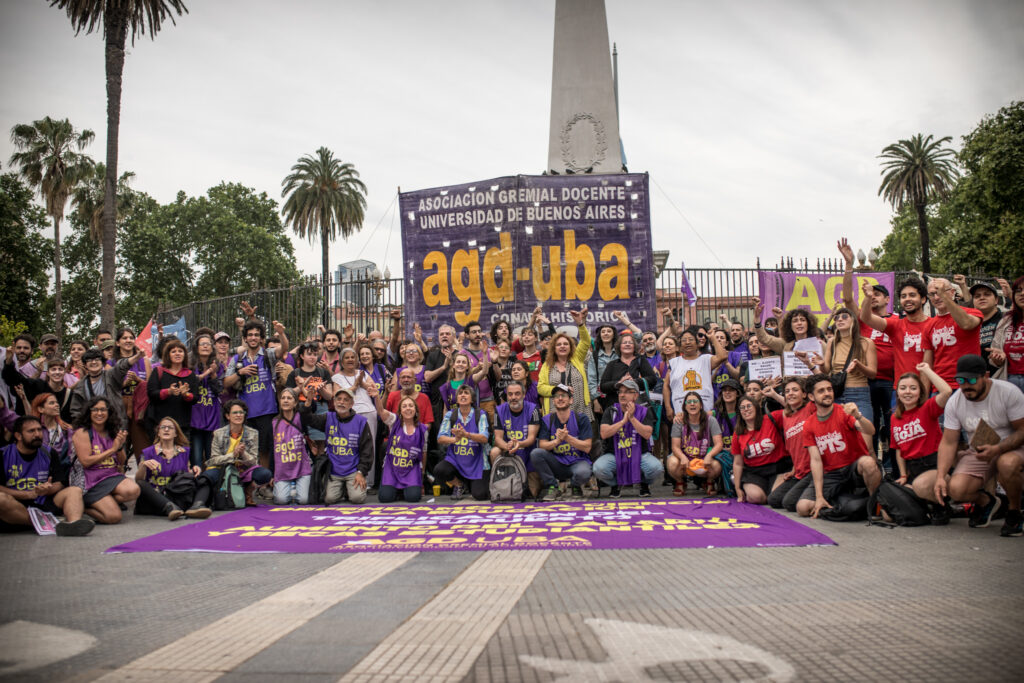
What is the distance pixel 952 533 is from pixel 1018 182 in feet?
89.7

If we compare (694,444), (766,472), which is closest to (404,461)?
(694,444)

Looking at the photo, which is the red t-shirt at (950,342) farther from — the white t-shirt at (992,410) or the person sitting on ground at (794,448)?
the person sitting on ground at (794,448)

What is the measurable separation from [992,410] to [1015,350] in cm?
88

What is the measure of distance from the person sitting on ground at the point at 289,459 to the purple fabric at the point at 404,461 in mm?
931

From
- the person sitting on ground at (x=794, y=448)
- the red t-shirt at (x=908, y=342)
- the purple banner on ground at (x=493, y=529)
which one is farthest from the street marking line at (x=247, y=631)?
the red t-shirt at (x=908, y=342)

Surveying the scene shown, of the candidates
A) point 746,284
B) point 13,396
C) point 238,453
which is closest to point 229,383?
point 238,453

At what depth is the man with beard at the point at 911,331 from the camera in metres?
7.14

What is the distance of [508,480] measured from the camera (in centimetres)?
852

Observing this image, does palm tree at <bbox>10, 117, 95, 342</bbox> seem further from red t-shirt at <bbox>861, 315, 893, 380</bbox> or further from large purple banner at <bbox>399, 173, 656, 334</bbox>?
red t-shirt at <bbox>861, 315, 893, 380</bbox>

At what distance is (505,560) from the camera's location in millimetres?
5199

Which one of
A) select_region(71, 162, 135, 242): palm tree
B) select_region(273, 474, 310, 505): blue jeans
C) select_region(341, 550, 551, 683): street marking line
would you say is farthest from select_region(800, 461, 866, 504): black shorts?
select_region(71, 162, 135, 242): palm tree

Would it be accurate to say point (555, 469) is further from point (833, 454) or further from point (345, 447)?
point (833, 454)

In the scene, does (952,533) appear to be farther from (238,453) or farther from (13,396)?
(13,396)

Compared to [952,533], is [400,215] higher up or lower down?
higher up
